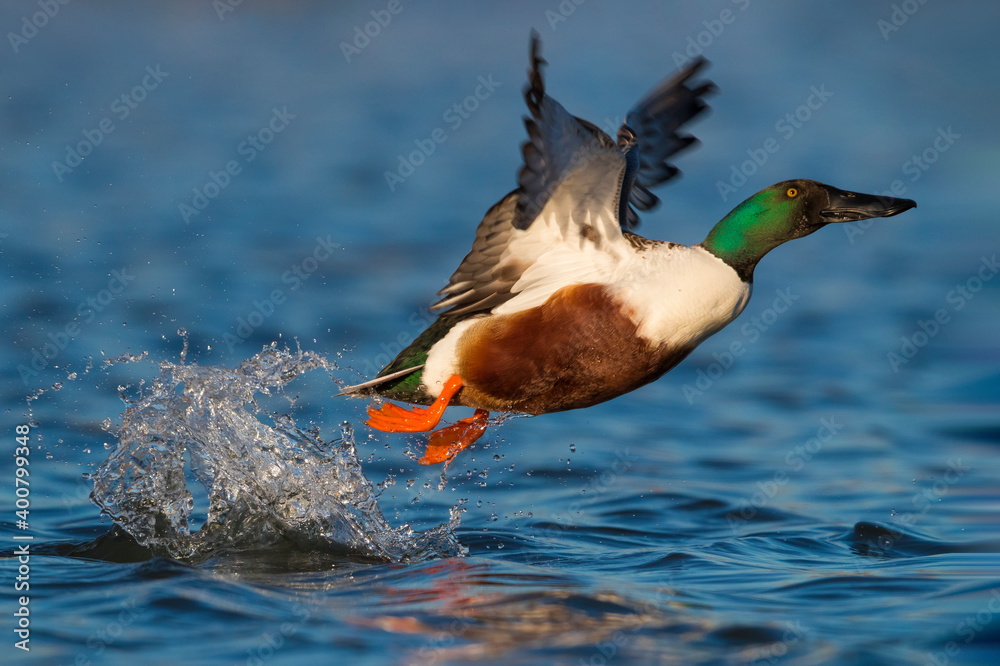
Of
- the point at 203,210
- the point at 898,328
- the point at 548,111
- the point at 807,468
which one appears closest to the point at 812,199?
the point at 548,111

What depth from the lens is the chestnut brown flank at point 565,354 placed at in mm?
3805

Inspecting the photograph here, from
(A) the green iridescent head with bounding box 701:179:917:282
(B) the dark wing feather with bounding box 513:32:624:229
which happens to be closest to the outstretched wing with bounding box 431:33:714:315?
(B) the dark wing feather with bounding box 513:32:624:229

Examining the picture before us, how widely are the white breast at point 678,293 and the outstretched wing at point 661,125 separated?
503 millimetres

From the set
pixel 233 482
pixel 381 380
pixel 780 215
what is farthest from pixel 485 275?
pixel 233 482

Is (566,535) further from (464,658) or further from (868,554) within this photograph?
(464,658)

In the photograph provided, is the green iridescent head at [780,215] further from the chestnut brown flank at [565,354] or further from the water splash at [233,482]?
the water splash at [233,482]

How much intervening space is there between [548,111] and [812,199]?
4.00 ft

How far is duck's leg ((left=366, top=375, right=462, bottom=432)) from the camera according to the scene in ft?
13.5

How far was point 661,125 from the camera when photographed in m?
4.62

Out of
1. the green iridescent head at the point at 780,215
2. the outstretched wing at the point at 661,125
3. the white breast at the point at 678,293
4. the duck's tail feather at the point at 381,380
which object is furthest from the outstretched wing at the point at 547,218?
the outstretched wing at the point at 661,125

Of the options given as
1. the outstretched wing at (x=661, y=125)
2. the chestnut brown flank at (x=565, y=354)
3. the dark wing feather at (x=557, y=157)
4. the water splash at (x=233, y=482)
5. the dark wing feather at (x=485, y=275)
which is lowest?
the water splash at (x=233, y=482)

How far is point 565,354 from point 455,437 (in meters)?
0.82

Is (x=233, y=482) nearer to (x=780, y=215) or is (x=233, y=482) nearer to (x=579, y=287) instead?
(x=579, y=287)

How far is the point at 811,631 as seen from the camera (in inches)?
136
